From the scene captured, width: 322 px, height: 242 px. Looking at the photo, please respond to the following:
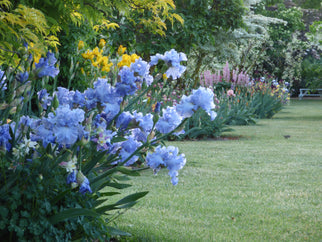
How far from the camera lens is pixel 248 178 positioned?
5109 mm

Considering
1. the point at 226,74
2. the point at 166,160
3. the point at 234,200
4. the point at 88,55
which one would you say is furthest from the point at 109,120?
the point at 226,74

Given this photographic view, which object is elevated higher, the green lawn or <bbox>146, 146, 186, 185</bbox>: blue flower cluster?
<bbox>146, 146, 186, 185</bbox>: blue flower cluster

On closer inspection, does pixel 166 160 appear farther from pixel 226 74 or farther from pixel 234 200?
pixel 226 74

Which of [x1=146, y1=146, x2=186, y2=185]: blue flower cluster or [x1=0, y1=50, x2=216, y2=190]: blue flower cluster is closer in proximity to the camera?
[x1=0, y1=50, x2=216, y2=190]: blue flower cluster

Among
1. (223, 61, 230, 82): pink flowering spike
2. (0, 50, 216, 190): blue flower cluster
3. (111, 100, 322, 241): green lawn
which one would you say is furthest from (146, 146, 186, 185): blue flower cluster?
(223, 61, 230, 82): pink flowering spike

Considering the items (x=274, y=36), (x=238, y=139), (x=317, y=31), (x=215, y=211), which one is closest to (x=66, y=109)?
(x=215, y=211)

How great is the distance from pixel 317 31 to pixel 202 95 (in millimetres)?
12662

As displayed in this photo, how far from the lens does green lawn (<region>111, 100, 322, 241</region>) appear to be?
321 cm

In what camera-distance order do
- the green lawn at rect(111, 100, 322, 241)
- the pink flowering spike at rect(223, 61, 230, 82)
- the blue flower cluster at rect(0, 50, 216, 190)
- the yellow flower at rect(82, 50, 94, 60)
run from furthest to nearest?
the pink flowering spike at rect(223, 61, 230, 82), the yellow flower at rect(82, 50, 94, 60), the green lawn at rect(111, 100, 322, 241), the blue flower cluster at rect(0, 50, 216, 190)

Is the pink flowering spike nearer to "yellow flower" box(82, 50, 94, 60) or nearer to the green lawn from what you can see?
the green lawn

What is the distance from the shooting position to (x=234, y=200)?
4.10 meters

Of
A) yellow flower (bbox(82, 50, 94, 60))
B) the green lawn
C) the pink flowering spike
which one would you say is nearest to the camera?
the green lawn

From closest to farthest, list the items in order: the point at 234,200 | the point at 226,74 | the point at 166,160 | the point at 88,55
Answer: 1. the point at 166,160
2. the point at 234,200
3. the point at 88,55
4. the point at 226,74

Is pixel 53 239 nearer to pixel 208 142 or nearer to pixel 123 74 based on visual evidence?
pixel 123 74
